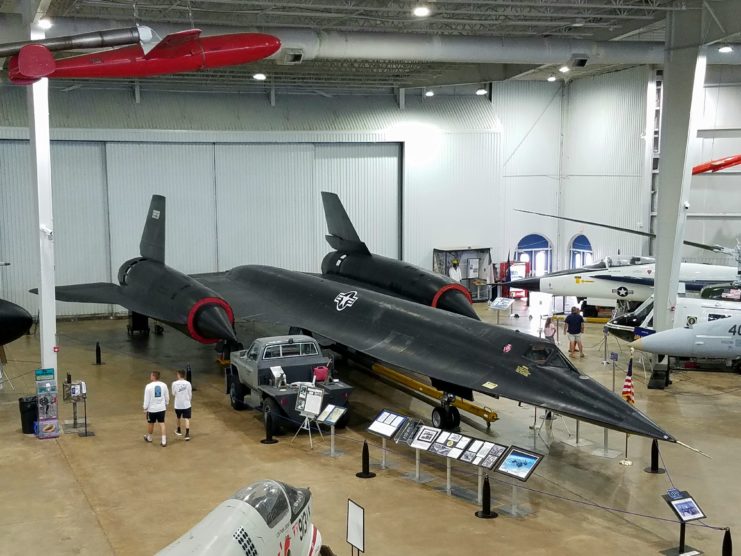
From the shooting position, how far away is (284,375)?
1580 centimetres

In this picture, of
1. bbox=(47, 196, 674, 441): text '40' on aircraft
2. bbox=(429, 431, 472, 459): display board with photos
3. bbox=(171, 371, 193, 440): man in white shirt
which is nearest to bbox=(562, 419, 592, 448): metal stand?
bbox=(47, 196, 674, 441): text '40' on aircraft

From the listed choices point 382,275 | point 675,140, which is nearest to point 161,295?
point 382,275

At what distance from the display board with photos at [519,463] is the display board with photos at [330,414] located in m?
3.72

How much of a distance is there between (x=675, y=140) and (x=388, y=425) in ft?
36.8

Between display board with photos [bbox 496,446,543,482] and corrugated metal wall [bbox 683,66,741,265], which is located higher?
corrugated metal wall [bbox 683,66,741,265]

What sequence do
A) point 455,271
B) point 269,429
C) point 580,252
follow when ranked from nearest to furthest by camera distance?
point 269,429 → point 455,271 → point 580,252

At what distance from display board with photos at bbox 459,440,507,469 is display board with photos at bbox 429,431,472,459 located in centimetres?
12

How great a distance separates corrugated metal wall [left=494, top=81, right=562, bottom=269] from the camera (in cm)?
3416

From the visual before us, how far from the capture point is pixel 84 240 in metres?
29.0

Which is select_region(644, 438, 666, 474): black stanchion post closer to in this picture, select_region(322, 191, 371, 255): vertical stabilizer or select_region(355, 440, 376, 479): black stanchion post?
select_region(355, 440, 376, 479): black stanchion post

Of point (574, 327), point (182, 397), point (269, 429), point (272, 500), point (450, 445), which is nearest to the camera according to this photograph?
point (272, 500)

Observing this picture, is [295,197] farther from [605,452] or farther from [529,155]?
[605,452]

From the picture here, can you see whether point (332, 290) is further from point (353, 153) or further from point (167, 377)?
point (353, 153)

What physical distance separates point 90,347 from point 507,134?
19.2 m
